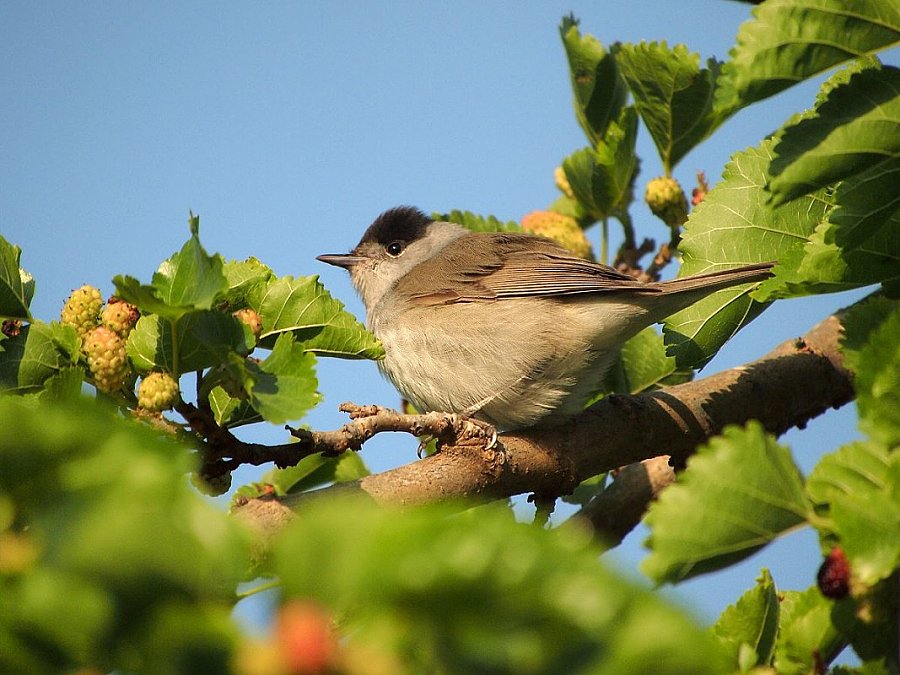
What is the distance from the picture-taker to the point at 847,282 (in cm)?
249

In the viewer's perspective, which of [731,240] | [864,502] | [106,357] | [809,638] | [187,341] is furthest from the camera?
[731,240]

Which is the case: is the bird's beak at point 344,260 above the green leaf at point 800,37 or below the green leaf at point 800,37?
below

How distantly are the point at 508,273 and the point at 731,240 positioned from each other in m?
1.94

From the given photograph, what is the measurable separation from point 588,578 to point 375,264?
550 centimetres

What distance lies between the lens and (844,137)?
2.03m

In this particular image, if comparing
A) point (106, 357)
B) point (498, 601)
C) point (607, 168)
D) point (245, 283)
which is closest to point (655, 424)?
point (607, 168)

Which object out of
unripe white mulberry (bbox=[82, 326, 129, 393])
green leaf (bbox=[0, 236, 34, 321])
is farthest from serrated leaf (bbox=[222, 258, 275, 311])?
green leaf (bbox=[0, 236, 34, 321])

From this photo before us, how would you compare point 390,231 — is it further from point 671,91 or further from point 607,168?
point 671,91

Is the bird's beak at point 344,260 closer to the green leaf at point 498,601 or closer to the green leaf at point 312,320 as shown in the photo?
the green leaf at point 312,320

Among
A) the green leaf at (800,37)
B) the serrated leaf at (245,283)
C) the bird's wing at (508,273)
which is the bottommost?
the bird's wing at (508,273)

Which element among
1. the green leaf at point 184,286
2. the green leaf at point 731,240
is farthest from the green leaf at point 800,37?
the green leaf at point 184,286

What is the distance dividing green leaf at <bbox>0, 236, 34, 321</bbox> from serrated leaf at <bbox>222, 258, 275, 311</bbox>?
24.2 inches

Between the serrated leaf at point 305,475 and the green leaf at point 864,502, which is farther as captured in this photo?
the serrated leaf at point 305,475

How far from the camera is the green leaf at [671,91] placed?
4.41 metres
